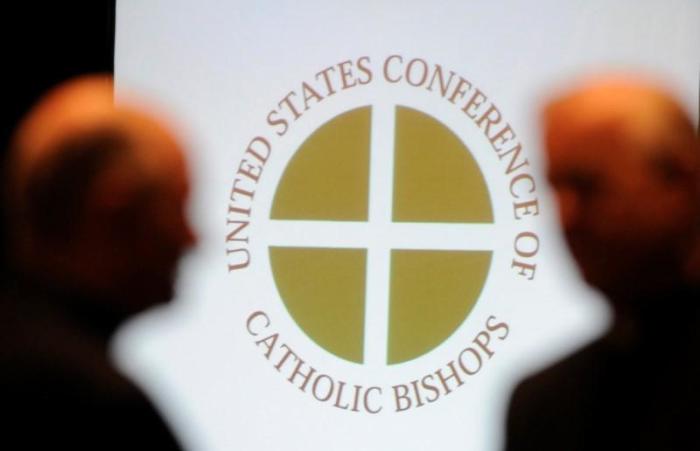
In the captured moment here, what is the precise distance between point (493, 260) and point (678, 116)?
1.40m

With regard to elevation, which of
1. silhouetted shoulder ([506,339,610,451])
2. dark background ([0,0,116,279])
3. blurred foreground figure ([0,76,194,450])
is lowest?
silhouetted shoulder ([506,339,610,451])

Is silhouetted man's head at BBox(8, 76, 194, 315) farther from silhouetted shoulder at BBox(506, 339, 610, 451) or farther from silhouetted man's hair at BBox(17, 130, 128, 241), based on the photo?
silhouetted shoulder at BBox(506, 339, 610, 451)

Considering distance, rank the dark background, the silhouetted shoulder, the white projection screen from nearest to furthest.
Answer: the silhouetted shoulder < the white projection screen < the dark background

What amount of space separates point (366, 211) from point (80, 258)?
155 cm

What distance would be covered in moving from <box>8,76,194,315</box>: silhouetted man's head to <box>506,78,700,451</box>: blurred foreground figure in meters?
0.44

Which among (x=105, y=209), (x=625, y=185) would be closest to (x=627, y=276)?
(x=625, y=185)

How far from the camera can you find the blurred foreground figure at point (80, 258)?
5.23ft

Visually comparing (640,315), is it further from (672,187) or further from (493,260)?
(493,260)

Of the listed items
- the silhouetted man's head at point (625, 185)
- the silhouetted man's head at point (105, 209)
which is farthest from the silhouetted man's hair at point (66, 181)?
the silhouetted man's head at point (625, 185)

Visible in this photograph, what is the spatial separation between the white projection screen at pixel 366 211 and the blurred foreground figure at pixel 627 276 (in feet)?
4.45

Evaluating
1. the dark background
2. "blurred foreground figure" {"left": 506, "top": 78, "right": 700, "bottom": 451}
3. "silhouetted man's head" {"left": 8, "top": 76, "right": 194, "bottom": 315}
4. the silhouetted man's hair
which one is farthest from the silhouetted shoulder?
the dark background

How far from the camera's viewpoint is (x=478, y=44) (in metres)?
3.11

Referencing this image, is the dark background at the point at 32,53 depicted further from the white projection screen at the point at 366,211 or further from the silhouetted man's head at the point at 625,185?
the silhouetted man's head at the point at 625,185

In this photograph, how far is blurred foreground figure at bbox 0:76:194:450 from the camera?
159 centimetres
